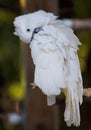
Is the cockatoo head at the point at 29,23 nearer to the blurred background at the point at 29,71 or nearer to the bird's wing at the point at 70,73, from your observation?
the bird's wing at the point at 70,73

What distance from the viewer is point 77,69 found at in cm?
71

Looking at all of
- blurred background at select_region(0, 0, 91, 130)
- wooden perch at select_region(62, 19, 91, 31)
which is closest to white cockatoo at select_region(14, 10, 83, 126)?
blurred background at select_region(0, 0, 91, 130)

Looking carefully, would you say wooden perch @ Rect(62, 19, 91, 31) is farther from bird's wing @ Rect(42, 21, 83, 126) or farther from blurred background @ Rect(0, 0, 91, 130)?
bird's wing @ Rect(42, 21, 83, 126)

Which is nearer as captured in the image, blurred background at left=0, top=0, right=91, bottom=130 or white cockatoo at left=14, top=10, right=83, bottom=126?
white cockatoo at left=14, top=10, right=83, bottom=126

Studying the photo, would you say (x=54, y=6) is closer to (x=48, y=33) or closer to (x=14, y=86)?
(x=48, y=33)

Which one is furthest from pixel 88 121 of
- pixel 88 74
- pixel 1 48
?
pixel 1 48

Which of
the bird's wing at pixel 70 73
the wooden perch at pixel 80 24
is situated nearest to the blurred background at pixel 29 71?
the wooden perch at pixel 80 24

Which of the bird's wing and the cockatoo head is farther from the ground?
the cockatoo head

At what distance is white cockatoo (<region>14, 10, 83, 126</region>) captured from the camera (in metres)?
0.68

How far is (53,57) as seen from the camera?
0.68 metres

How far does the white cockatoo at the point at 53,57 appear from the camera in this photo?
68 centimetres

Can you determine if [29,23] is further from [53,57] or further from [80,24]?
[80,24]

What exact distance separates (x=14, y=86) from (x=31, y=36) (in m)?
1.23

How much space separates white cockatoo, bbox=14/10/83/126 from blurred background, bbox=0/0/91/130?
0.24 m
